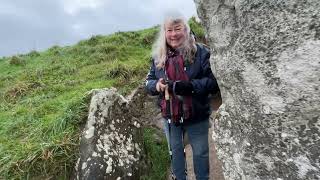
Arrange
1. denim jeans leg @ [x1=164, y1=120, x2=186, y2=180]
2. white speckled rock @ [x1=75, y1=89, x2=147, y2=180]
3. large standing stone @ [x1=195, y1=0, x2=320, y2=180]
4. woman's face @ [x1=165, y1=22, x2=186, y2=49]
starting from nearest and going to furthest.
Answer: large standing stone @ [x1=195, y1=0, x2=320, y2=180]
woman's face @ [x1=165, y1=22, x2=186, y2=49]
denim jeans leg @ [x1=164, y1=120, x2=186, y2=180]
white speckled rock @ [x1=75, y1=89, x2=147, y2=180]

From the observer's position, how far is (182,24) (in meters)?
5.55

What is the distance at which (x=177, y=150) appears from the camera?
595 centimetres

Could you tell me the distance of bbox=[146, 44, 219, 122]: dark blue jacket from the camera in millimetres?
5422

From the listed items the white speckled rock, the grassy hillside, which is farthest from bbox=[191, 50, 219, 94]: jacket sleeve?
the grassy hillside

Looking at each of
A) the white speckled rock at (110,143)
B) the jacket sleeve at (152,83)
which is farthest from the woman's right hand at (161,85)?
the white speckled rock at (110,143)

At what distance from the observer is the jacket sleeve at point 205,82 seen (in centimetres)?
541

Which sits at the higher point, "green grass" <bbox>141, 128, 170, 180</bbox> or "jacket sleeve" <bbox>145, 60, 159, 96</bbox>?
"jacket sleeve" <bbox>145, 60, 159, 96</bbox>

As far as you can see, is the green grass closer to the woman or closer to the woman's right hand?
the woman

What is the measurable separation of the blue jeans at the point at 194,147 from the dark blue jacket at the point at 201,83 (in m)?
0.13

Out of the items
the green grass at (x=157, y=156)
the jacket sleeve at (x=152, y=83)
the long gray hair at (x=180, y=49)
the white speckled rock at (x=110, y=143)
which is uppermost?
the long gray hair at (x=180, y=49)

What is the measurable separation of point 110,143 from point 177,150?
1.36 m

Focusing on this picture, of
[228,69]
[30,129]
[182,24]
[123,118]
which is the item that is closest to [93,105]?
[123,118]

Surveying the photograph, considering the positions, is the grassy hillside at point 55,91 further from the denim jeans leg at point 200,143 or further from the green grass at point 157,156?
the denim jeans leg at point 200,143

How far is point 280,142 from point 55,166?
11.9ft
